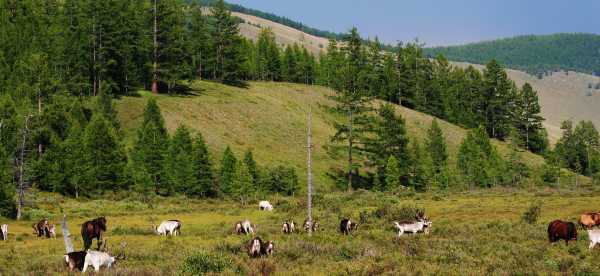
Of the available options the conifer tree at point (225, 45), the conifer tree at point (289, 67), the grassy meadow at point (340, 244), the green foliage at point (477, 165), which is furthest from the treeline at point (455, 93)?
the grassy meadow at point (340, 244)

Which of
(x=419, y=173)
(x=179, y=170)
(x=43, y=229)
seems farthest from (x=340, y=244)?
(x=419, y=173)

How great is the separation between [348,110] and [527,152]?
63.2 meters

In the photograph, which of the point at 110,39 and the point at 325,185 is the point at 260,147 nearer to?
the point at 325,185

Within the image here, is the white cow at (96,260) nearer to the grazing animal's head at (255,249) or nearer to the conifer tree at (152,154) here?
the grazing animal's head at (255,249)

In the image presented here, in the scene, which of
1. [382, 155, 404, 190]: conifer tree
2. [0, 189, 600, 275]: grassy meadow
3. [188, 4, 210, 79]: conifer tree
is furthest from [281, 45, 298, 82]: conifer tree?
[0, 189, 600, 275]: grassy meadow

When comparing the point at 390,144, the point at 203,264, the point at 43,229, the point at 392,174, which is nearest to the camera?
the point at 203,264

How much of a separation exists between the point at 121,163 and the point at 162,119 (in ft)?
36.7

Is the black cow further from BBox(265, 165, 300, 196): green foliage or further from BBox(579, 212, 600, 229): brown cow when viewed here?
BBox(265, 165, 300, 196): green foliage

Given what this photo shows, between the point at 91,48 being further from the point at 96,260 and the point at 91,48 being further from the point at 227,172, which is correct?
the point at 96,260

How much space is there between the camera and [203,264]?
63.6 feet

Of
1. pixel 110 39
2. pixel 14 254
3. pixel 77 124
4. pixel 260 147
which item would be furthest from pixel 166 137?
pixel 14 254

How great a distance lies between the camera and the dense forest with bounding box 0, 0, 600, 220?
190 ft

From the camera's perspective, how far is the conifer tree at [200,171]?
63281mm

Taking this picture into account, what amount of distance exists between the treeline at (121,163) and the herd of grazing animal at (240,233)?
2401 centimetres
